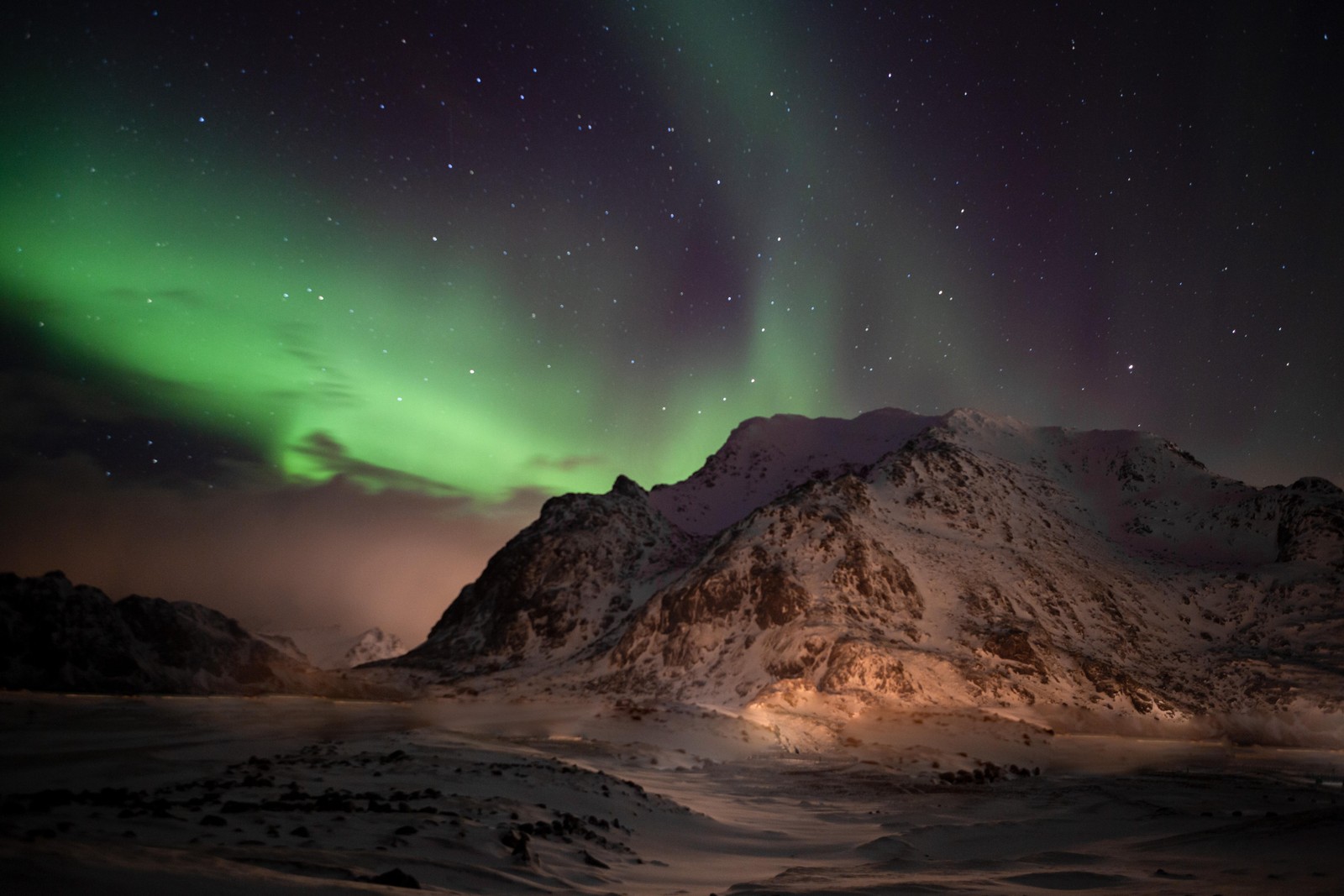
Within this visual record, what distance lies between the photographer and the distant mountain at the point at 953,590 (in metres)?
62.1

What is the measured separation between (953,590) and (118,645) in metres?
67.1

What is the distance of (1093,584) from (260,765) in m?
85.0

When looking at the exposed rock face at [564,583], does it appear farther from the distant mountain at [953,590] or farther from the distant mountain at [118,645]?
the distant mountain at [118,645]

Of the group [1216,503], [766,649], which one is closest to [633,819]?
[766,649]

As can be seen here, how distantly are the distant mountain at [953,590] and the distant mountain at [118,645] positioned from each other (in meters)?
37.1

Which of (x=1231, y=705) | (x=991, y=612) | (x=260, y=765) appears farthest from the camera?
(x=991, y=612)

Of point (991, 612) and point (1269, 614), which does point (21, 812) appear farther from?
point (1269, 614)

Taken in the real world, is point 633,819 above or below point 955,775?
above

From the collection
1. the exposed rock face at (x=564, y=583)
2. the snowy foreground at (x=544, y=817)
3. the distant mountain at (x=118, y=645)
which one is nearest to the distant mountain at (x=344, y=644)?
the exposed rock face at (x=564, y=583)

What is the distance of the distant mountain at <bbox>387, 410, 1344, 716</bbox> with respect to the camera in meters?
62.1

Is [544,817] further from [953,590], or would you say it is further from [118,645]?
[953,590]

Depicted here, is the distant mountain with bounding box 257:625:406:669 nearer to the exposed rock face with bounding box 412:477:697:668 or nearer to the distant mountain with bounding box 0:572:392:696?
the exposed rock face with bounding box 412:477:697:668

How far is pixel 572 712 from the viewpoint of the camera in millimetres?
46156

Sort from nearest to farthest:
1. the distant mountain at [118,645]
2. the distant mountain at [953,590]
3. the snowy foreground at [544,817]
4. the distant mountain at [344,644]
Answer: the snowy foreground at [544,817] < the distant mountain at [118,645] < the distant mountain at [953,590] < the distant mountain at [344,644]
